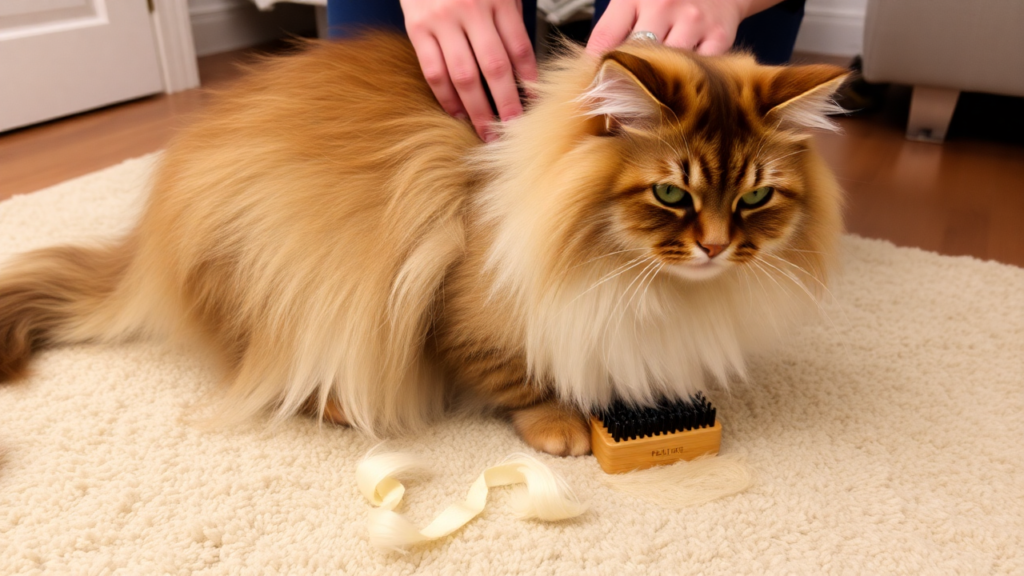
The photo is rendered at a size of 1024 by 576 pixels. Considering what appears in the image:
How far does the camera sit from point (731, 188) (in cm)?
92

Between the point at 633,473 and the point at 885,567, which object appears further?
the point at 633,473

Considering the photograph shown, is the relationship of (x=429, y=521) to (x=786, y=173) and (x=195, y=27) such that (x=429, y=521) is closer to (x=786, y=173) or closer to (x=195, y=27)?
(x=786, y=173)

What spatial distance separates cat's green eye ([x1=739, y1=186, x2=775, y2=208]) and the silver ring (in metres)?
0.28

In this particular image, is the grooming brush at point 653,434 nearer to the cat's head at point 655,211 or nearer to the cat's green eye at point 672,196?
the cat's head at point 655,211

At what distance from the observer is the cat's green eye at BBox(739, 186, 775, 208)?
95cm

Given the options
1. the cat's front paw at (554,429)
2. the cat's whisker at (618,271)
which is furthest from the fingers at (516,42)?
the cat's front paw at (554,429)

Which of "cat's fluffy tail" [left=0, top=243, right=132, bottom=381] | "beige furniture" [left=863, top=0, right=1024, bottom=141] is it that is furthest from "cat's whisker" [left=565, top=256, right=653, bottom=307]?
"beige furniture" [left=863, top=0, right=1024, bottom=141]

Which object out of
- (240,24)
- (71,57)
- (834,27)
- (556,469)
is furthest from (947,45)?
(240,24)

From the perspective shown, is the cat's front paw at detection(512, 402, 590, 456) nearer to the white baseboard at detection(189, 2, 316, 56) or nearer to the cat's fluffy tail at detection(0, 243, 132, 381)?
the cat's fluffy tail at detection(0, 243, 132, 381)

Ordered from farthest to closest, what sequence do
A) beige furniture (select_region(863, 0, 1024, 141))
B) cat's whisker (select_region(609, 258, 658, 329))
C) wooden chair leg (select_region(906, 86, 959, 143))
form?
wooden chair leg (select_region(906, 86, 959, 143)) → beige furniture (select_region(863, 0, 1024, 141)) → cat's whisker (select_region(609, 258, 658, 329))

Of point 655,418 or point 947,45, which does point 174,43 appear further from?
point 947,45

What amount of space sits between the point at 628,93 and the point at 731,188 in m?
0.17

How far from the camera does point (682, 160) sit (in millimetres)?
910

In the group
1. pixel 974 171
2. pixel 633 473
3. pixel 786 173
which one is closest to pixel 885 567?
pixel 633 473
